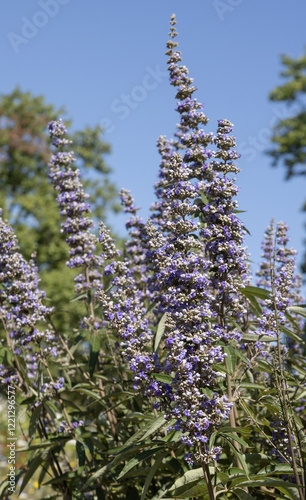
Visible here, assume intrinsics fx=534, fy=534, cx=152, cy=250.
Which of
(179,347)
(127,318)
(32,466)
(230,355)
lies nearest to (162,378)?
(179,347)

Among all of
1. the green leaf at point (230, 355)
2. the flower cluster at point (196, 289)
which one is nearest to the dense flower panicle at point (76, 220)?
the flower cluster at point (196, 289)

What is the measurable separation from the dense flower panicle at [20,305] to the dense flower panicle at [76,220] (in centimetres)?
45

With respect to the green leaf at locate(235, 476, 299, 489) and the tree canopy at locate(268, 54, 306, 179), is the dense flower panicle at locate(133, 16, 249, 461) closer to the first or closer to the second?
the green leaf at locate(235, 476, 299, 489)

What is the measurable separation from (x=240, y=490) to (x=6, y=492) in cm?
317

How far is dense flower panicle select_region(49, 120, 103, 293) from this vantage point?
5301 mm

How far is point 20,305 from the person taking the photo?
4730 mm

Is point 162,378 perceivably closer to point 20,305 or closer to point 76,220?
point 20,305

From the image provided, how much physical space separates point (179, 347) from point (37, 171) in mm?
37958

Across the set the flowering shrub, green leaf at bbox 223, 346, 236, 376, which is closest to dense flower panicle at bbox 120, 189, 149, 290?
the flowering shrub

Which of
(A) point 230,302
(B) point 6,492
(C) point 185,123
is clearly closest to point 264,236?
(C) point 185,123

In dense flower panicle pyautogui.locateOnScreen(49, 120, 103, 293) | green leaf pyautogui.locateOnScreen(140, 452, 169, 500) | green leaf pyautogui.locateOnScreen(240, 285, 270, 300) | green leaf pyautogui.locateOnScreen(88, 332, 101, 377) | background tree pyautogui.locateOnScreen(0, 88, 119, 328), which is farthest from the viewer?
background tree pyautogui.locateOnScreen(0, 88, 119, 328)

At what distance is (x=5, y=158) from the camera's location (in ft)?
124

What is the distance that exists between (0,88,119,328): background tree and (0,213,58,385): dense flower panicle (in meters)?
27.5

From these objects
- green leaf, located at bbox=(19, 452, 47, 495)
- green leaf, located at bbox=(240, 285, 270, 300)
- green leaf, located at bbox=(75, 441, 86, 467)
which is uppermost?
green leaf, located at bbox=(240, 285, 270, 300)
